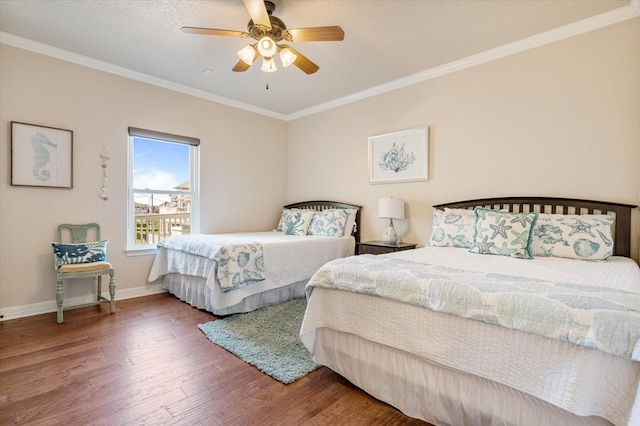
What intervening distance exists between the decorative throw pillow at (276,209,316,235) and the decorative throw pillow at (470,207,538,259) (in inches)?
89.7

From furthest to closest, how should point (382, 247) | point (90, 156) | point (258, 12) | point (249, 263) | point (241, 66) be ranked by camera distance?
point (382, 247), point (90, 156), point (249, 263), point (241, 66), point (258, 12)

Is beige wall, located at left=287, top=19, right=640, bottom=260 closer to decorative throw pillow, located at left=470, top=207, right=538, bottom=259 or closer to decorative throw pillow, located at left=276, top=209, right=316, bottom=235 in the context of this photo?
decorative throw pillow, located at left=470, top=207, right=538, bottom=259

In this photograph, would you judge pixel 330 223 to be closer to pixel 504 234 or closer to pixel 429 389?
pixel 504 234

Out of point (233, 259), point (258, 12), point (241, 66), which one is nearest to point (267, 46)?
point (258, 12)

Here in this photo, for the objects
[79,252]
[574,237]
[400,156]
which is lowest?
[79,252]

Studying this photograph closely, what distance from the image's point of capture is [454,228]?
3016 millimetres

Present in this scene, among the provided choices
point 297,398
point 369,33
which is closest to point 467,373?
point 297,398

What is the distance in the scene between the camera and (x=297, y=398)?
177 centimetres

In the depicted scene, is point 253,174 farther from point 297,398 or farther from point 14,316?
point 297,398

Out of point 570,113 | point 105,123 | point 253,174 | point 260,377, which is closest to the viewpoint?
point 260,377

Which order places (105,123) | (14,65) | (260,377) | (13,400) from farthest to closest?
(105,123)
(14,65)
(260,377)
(13,400)

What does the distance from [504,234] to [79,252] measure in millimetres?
3962

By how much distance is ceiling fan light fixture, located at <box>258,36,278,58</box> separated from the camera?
2.38 metres

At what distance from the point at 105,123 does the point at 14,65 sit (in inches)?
32.6
